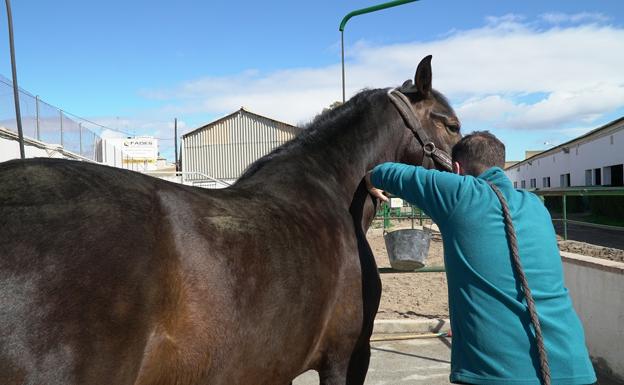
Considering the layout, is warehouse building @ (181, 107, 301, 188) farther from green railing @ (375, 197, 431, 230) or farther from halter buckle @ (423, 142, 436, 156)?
halter buckle @ (423, 142, 436, 156)

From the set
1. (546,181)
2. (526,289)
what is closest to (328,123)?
(526,289)

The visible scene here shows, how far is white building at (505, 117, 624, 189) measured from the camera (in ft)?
89.3

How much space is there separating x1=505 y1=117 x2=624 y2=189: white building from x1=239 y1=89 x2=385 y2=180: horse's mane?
26.9 metres

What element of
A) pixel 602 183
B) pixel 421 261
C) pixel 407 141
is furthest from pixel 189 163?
pixel 407 141

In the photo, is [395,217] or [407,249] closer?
[407,249]

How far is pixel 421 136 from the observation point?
306 cm

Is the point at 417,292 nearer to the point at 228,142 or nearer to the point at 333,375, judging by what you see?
the point at 333,375

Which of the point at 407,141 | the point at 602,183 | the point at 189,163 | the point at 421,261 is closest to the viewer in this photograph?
the point at 407,141

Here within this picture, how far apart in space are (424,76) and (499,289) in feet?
4.79

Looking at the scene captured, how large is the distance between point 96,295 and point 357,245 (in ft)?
4.62

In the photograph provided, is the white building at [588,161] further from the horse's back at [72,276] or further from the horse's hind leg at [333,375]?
the horse's back at [72,276]

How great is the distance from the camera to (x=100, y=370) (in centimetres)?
150

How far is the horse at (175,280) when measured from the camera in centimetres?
145

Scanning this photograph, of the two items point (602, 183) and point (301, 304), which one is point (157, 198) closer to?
point (301, 304)
